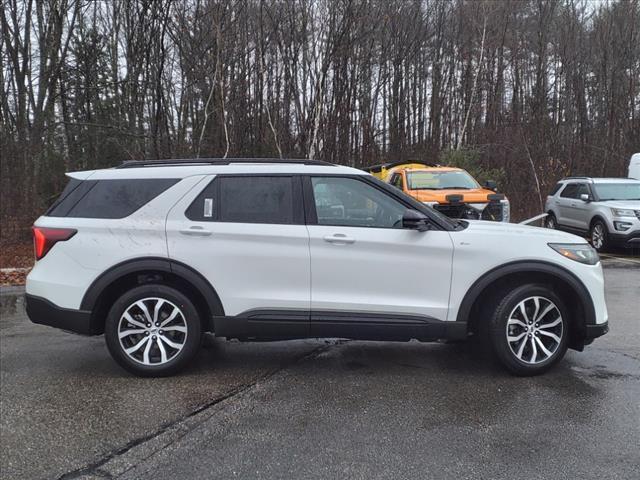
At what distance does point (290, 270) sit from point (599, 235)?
1113cm

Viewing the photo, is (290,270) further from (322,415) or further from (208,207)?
(322,415)

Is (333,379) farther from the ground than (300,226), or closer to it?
closer to it

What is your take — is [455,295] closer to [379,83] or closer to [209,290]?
[209,290]

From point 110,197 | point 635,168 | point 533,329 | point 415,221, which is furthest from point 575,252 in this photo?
point 635,168

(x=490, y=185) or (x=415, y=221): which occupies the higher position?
(x=490, y=185)

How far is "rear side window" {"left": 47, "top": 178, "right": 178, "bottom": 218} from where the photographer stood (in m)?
4.72

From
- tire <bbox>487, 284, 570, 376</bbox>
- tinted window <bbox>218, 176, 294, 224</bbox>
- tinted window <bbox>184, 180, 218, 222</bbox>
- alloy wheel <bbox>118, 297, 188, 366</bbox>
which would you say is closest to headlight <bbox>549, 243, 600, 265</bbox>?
tire <bbox>487, 284, 570, 376</bbox>

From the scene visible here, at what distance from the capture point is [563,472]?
3125mm

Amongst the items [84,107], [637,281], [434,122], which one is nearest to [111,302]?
[637,281]

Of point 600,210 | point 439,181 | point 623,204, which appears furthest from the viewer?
point 600,210

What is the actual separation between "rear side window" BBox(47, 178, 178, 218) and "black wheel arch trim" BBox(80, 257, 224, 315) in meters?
0.46

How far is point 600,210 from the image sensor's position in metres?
13.2

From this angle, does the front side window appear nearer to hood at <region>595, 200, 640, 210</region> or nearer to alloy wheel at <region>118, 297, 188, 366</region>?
alloy wheel at <region>118, 297, 188, 366</region>

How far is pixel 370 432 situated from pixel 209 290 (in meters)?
1.76
